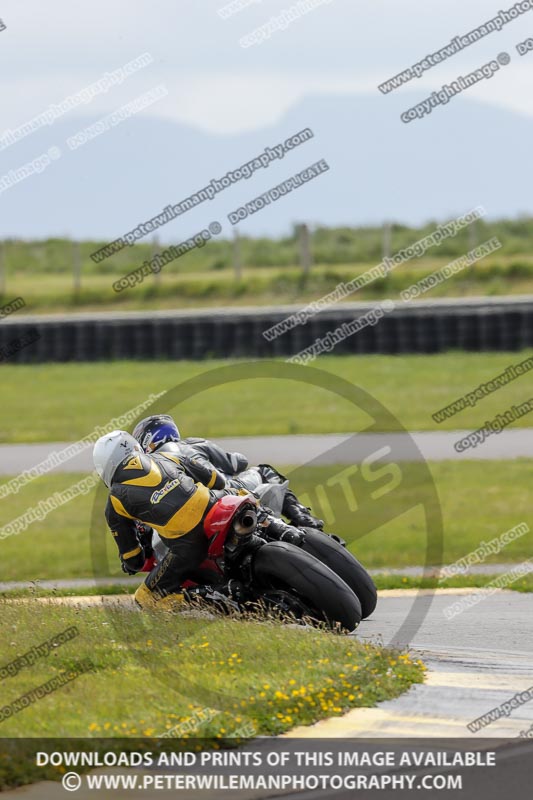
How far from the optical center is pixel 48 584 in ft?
42.0

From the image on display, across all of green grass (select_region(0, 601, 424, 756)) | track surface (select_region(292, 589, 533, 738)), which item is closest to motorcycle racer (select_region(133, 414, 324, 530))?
track surface (select_region(292, 589, 533, 738))

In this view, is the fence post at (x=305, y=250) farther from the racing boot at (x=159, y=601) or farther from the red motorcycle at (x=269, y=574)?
the red motorcycle at (x=269, y=574)

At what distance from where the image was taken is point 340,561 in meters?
8.93

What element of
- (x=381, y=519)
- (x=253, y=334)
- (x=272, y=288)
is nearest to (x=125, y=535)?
(x=381, y=519)

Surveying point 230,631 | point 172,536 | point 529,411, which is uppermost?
point 172,536

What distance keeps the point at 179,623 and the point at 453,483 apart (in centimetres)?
890

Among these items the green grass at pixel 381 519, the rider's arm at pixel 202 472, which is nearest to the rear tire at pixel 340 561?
the rider's arm at pixel 202 472

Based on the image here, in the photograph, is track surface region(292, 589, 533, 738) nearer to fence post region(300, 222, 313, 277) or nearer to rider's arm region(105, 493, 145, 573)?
rider's arm region(105, 493, 145, 573)

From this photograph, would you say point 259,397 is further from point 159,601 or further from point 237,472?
point 159,601

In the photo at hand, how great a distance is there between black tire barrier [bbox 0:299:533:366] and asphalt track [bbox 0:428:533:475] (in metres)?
5.71

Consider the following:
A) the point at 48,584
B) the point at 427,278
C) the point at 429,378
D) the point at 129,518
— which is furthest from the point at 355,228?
the point at 129,518

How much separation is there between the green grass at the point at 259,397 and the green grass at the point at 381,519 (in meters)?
3.48

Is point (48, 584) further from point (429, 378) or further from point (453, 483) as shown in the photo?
point (429, 378)

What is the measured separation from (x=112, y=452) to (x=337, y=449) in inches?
399
